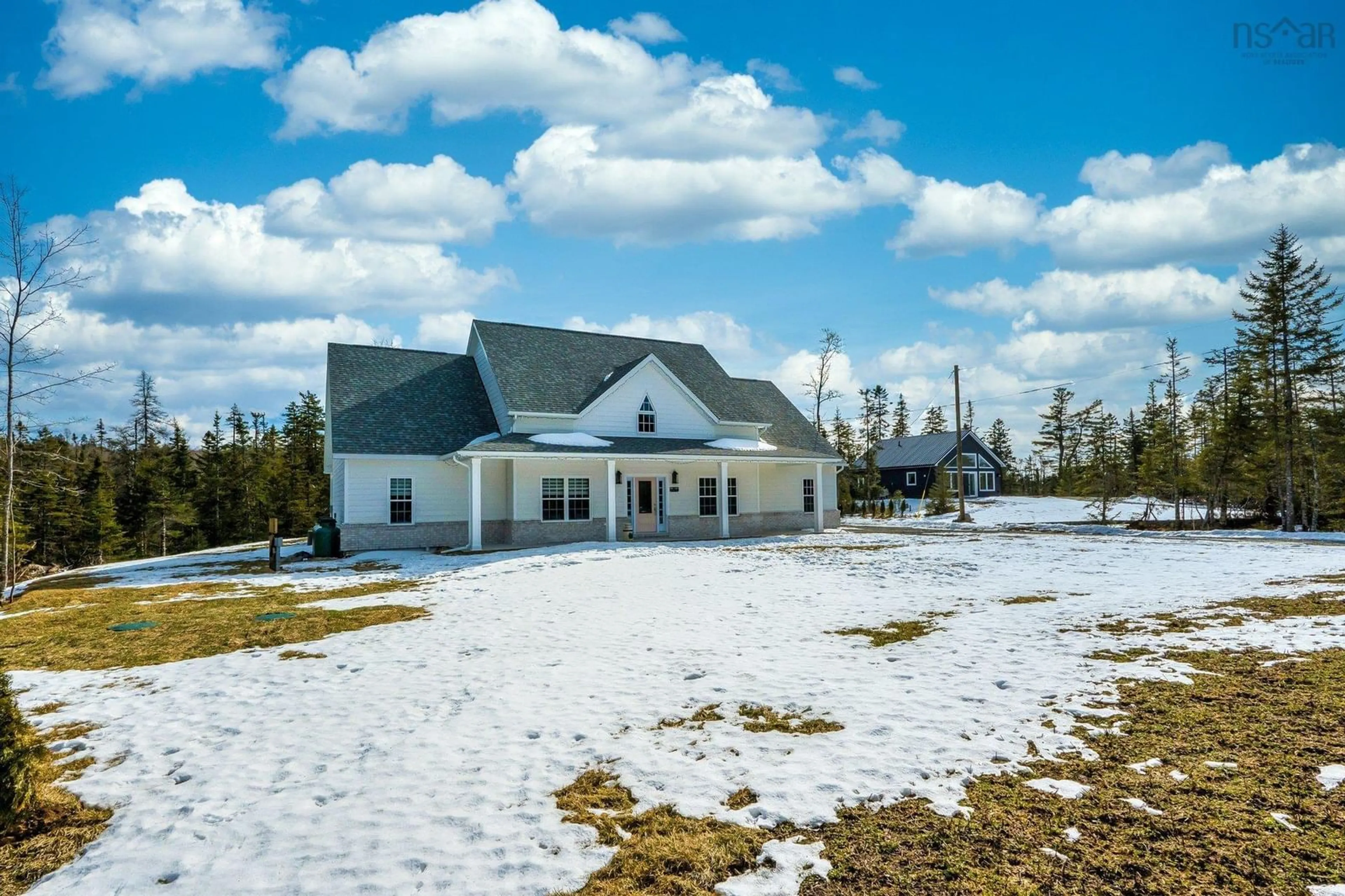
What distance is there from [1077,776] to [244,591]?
13670mm

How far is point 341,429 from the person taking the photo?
20984 millimetres

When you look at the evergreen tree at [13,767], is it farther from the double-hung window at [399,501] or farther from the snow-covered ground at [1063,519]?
the snow-covered ground at [1063,519]

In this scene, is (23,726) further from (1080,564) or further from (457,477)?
(457,477)

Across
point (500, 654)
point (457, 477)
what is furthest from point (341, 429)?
point (500, 654)

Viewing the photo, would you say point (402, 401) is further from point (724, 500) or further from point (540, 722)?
point (540, 722)

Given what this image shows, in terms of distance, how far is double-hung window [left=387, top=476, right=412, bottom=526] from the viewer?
21.2 metres

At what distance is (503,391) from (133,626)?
13952 mm

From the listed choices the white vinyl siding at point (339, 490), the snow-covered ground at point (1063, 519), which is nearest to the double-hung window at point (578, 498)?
the white vinyl siding at point (339, 490)

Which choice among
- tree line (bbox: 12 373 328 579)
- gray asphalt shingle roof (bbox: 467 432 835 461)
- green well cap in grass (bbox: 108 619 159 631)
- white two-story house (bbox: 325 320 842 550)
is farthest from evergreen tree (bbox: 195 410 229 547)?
green well cap in grass (bbox: 108 619 159 631)

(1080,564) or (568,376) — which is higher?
(568,376)

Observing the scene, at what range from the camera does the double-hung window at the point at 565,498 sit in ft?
73.2

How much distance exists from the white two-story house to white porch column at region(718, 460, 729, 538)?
0.05 meters

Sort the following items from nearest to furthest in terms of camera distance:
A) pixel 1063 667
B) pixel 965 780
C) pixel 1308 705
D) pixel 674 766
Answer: pixel 965 780 → pixel 674 766 → pixel 1308 705 → pixel 1063 667

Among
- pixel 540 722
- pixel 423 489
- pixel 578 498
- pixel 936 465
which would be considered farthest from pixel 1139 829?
pixel 936 465
